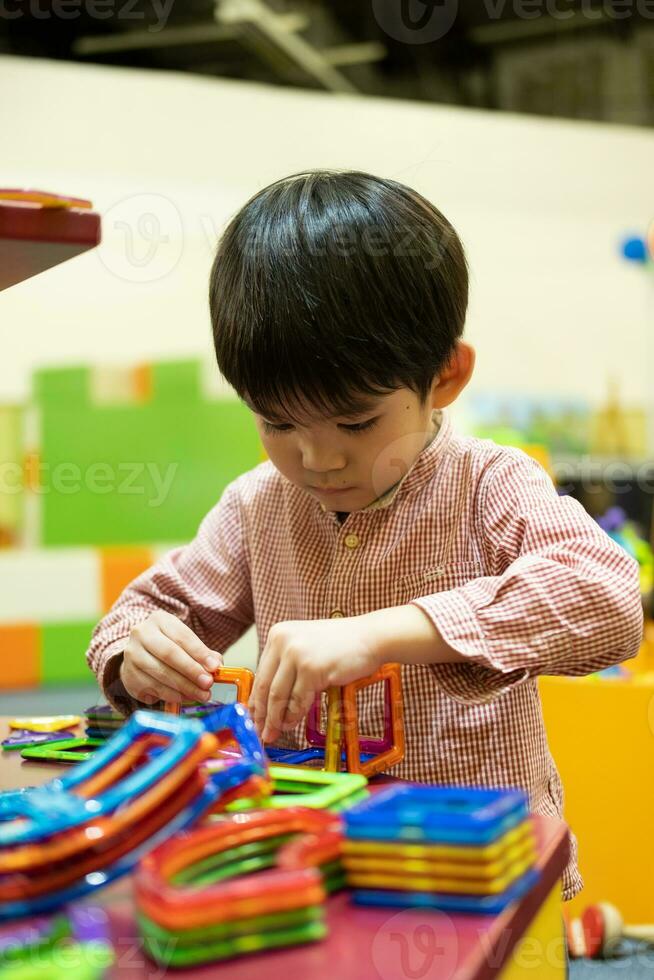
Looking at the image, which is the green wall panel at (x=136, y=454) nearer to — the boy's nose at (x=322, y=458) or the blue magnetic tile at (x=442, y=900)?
the boy's nose at (x=322, y=458)

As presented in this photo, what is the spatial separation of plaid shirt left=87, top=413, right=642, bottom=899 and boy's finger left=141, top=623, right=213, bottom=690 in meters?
0.08

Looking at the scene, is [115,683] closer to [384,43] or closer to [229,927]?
[229,927]

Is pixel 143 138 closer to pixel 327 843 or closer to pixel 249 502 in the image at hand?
pixel 249 502

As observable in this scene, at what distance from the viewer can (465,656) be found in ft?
1.77

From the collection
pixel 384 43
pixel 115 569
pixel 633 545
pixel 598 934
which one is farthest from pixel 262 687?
pixel 384 43

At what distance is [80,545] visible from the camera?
2.72 m

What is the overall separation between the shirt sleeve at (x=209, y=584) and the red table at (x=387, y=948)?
46 centimetres

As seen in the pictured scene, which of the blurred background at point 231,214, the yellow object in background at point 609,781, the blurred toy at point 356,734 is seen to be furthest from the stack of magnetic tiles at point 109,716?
the blurred background at point 231,214

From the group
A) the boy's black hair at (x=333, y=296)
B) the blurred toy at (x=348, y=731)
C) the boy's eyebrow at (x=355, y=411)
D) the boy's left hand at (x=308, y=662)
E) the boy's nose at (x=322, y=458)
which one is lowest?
the blurred toy at (x=348, y=731)

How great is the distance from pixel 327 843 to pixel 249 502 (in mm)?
529

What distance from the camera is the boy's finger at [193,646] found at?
2.02ft

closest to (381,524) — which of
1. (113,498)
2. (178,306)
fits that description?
(113,498)

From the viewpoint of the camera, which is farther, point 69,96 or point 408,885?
point 69,96

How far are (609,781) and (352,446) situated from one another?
2.47 feet
